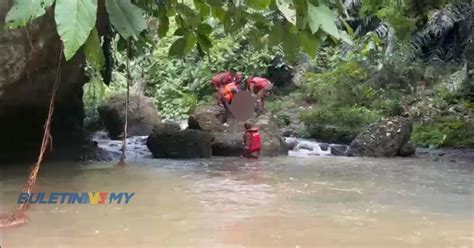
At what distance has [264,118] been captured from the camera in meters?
12.1

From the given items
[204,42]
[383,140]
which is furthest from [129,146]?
[204,42]

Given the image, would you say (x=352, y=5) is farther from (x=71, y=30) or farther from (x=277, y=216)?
(x=71, y=30)

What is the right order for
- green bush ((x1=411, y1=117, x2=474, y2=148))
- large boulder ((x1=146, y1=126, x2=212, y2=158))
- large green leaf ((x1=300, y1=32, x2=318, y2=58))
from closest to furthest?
1. large green leaf ((x1=300, y1=32, x2=318, y2=58))
2. large boulder ((x1=146, y1=126, x2=212, y2=158))
3. green bush ((x1=411, y1=117, x2=474, y2=148))

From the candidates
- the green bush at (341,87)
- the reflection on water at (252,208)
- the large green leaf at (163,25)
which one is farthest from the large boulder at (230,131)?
the large green leaf at (163,25)

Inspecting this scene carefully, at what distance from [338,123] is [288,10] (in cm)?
1240

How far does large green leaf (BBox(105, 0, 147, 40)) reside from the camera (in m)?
1.34

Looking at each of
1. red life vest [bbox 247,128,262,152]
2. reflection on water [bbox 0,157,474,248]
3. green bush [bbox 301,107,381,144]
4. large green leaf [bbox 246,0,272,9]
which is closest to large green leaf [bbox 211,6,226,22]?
large green leaf [bbox 246,0,272,9]

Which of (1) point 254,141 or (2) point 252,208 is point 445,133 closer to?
(1) point 254,141

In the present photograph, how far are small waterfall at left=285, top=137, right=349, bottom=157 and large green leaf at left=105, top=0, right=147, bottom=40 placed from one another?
403 inches

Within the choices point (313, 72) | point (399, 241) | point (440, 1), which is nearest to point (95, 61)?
point (399, 241)

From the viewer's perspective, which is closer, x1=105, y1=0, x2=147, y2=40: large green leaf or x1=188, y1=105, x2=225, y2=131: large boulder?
x1=105, y1=0, x2=147, y2=40: large green leaf

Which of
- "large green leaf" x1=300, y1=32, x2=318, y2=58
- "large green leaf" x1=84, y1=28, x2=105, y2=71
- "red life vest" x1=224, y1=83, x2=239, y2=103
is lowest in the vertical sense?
"large green leaf" x1=84, y1=28, x2=105, y2=71

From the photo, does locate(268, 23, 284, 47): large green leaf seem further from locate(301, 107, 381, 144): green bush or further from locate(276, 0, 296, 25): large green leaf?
locate(301, 107, 381, 144): green bush

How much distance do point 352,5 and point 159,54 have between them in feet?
19.0
